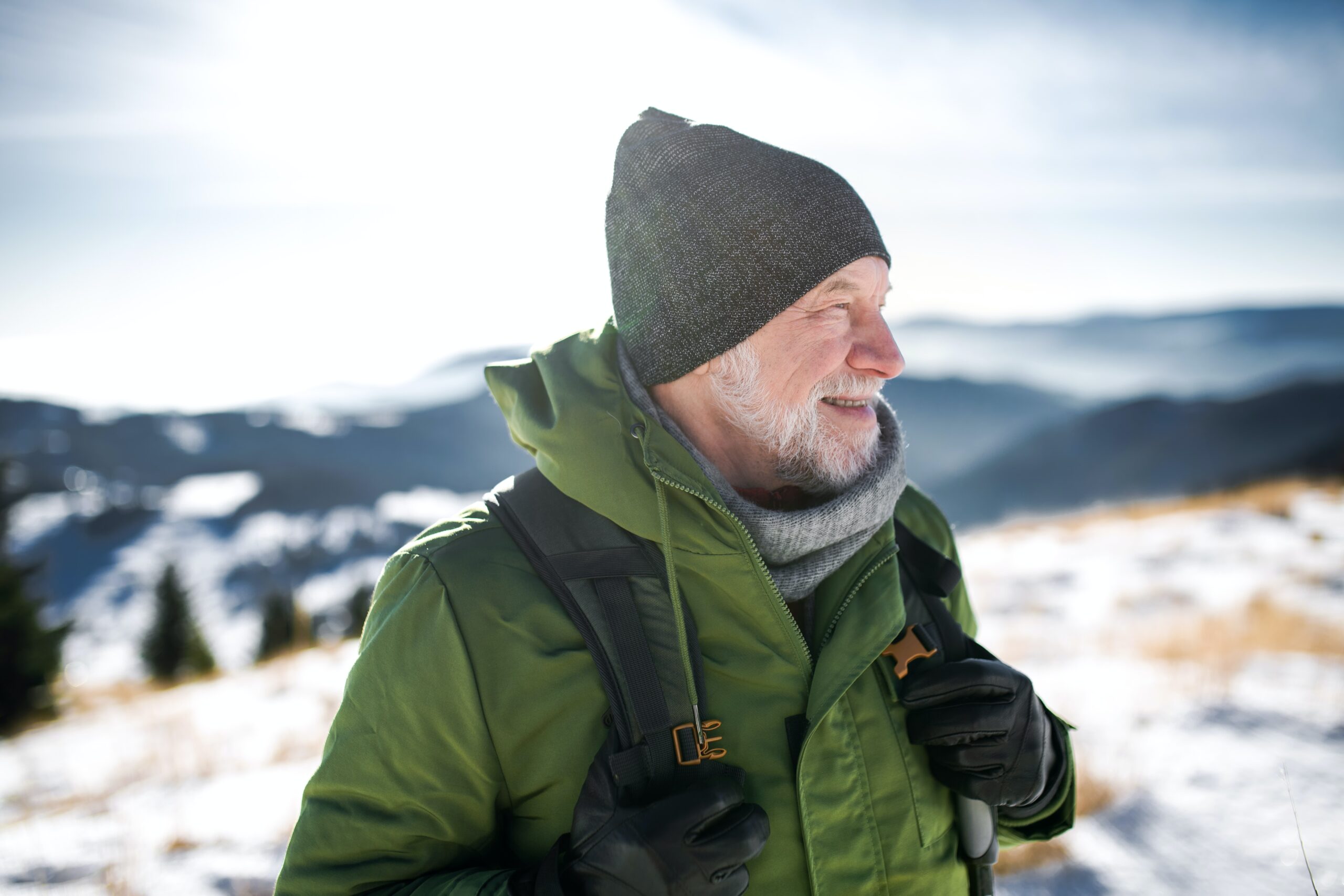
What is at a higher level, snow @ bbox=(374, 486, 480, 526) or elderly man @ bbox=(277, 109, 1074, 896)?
→ elderly man @ bbox=(277, 109, 1074, 896)

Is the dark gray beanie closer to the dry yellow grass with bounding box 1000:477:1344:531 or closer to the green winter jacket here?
the green winter jacket

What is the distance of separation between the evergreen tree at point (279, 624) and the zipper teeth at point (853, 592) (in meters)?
24.7

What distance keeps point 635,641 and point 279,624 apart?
26317 mm

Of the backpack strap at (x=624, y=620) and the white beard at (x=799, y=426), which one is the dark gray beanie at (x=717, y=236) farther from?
the backpack strap at (x=624, y=620)

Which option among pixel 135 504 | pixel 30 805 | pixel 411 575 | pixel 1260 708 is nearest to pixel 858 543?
pixel 411 575

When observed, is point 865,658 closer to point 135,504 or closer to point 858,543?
A: point 858,543

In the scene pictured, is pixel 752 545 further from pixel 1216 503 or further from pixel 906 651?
pixel 1216 503

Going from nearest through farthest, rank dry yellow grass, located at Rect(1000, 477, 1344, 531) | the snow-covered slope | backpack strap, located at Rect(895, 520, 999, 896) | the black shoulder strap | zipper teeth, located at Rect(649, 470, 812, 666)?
zipper teeth, located at Rect(649, 470, 812, 666) < backpack strap, located at Rect(895, 520, 999, 896) < the black shoulder strap < dry yellow grass, located at Rect(1000, 477, 1344, 531) < the snow-covered slope

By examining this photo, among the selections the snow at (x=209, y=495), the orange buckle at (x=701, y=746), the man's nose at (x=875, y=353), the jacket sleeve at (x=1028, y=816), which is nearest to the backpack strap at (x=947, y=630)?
the jacket sleeve at (x=1028, y=816)

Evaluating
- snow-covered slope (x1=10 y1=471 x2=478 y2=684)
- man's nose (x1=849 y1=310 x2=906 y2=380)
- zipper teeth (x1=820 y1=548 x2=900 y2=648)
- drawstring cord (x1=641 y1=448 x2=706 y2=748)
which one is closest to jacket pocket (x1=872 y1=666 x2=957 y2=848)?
zipper teeth (x1=820 y1=548 x2=900 y2=648)

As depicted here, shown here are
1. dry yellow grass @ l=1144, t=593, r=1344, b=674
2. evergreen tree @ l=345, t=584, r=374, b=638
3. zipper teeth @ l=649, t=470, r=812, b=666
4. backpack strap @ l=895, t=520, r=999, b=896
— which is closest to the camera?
zipper teeth @ l=649, t=470, r=812, b=666

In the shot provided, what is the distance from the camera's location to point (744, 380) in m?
2.16

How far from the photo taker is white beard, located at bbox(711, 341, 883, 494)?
82.7 inches

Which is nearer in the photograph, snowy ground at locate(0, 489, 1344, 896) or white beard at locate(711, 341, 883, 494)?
white beard at locate(711, 341, 883, 494)
